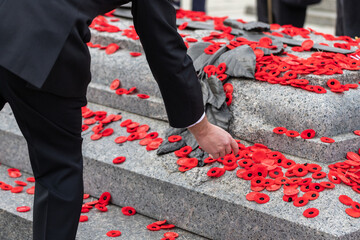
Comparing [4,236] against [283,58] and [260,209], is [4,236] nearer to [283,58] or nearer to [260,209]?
[260,209]

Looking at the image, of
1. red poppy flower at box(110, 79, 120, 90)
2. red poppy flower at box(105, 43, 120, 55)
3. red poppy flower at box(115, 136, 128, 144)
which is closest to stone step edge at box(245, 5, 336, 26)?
red poppy flower at box(105, 43, 120, 55)

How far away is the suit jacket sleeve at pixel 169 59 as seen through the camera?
2066mm

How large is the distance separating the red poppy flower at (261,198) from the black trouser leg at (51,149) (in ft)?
2.76

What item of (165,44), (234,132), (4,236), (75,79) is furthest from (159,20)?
(4,236)

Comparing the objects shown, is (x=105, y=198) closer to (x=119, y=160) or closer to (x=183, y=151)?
(x=119, y=160)

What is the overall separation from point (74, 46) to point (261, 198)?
3.89ft

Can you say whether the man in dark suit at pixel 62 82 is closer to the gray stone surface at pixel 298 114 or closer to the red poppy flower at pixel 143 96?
the gray stone surface at pixel 298 114

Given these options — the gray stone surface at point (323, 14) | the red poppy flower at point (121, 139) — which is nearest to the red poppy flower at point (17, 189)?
the red poppy flower at point (121, 139)

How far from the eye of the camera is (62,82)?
2107 mm

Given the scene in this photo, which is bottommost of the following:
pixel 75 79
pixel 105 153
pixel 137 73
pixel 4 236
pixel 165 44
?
pixel 4 236

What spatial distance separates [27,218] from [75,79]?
1.22 m

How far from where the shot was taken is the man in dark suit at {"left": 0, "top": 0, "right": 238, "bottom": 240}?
6.39 ft

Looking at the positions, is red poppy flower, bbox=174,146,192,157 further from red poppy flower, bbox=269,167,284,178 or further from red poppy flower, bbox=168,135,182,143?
red poppy flower, bbox=269,167,284,178

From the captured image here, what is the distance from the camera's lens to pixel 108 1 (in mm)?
2098
